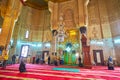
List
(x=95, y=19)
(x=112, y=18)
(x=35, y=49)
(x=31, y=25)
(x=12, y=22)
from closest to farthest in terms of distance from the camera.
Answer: (x=12, y=22) < (x=112, y=18) < (x=95, y=19) < (x=35, y=49) < (x=31, y=25)

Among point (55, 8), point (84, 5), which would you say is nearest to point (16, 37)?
point (55, 8)

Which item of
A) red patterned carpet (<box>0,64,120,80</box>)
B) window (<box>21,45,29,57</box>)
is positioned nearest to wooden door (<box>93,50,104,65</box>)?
red patterned carpet (<box>0,64,120,80</box>)

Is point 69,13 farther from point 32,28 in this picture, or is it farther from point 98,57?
point 98,57

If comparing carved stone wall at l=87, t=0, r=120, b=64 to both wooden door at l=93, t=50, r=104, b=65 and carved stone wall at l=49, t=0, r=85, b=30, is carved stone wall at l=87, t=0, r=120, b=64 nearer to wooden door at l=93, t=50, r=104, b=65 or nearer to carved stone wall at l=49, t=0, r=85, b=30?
wooden door at l=93, t=50, r=104, b=65

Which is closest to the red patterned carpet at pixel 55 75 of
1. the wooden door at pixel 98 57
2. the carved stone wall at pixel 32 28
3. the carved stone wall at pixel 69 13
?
the wooden door at pixel 98 57

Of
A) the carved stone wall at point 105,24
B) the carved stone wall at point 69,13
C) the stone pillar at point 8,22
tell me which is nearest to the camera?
the stone pillar at point 8,22

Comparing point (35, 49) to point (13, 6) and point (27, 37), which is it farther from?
point (13, 6)

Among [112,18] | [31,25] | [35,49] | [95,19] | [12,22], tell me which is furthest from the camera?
[31,25]

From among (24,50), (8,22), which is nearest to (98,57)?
(24,50)

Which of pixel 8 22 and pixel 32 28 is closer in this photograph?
pixel 8 22

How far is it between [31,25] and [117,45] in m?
13.2

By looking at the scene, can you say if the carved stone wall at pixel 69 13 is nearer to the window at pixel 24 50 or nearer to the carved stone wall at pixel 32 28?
the carved stone wall at pixel 32 28

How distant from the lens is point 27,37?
15656mm

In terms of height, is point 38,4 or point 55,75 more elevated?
point 38,4
